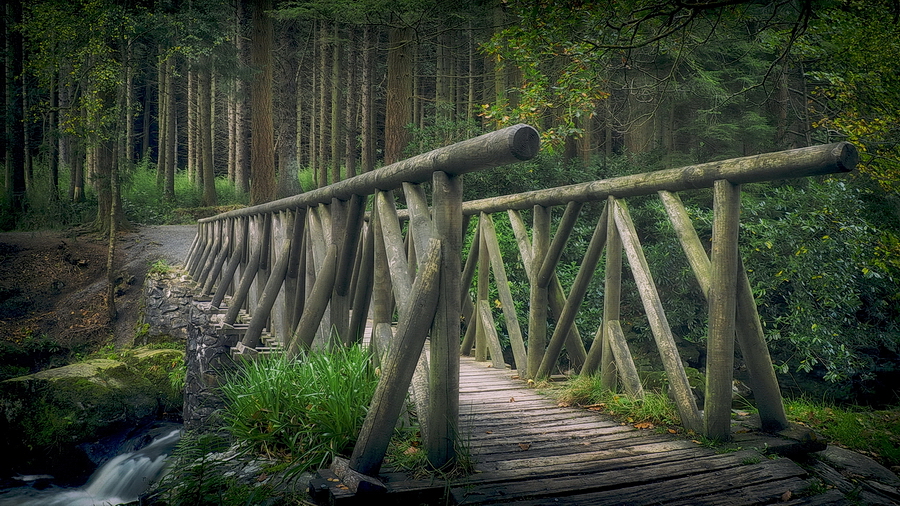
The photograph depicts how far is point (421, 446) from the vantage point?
11.3 feet

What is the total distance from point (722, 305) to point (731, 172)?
0.79 meters

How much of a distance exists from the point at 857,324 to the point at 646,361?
2.91 metres

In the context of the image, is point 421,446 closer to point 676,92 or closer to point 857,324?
point 857,324

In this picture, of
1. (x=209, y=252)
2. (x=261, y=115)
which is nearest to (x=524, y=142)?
(x=209, y=252)

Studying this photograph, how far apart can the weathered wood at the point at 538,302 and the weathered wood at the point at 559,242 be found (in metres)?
0.09

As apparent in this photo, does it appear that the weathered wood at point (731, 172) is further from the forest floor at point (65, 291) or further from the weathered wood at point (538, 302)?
the forest floor at point (65, 291)

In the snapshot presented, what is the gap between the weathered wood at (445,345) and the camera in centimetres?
313

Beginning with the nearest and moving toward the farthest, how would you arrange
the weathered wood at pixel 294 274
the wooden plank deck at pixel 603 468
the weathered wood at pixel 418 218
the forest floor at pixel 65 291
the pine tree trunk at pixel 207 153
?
the wooden plank deck at pixel 603 468 → the weathered wood at pixel 418 218 → the weathered wood at pixel 294 274 → the forest floor at pixel 65 291 → the pine tree trunk at pixel 207 153

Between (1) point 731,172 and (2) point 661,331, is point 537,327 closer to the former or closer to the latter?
(2) point 661,331

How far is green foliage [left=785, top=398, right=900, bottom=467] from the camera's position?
4.52 metres

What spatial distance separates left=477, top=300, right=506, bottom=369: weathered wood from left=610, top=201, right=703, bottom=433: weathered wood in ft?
7.60

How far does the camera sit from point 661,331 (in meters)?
4.12

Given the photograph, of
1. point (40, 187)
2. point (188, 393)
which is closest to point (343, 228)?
point (188, 393)

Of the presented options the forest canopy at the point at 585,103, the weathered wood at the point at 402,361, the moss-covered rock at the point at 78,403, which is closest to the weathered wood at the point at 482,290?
the forest canopy at the point at 585,103
